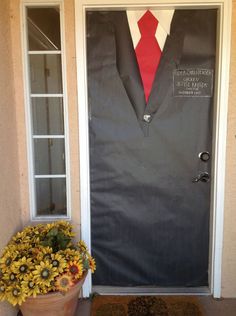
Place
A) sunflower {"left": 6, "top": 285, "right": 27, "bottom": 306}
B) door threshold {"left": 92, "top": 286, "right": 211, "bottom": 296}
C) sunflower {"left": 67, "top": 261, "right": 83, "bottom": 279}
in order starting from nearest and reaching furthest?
1. sunflower {"left": 6, "top": 285, "right": 27, "bottom": 306}
2. sunflower {"left": 67, "top": 261, "right": 83, "bottom": 279}
3. door threshold {"left": 92, "top": 286, "right": 211, "bottom": 296}

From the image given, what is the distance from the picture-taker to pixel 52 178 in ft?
7.61

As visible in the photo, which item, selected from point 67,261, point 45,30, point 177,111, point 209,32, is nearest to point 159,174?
point 177,111

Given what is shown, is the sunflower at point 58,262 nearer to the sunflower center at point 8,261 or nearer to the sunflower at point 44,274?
the sunflower at point 44,274

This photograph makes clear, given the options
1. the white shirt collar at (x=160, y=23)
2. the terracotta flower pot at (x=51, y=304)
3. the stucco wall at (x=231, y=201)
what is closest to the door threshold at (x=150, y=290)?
the stucco wall at (x=231, y=201)

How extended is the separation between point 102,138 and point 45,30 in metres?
0.86

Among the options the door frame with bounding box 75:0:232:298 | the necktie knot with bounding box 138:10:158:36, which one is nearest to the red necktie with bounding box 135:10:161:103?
the necktie knot with bounding box 138:10:158:36

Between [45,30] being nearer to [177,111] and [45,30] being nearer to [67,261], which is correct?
[177,111]

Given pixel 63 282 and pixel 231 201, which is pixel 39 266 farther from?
pixel 231 201

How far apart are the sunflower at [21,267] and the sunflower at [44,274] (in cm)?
5

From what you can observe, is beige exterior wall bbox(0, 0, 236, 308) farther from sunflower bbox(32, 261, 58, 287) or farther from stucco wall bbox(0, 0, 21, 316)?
sunflower bbox(32, 261, 58, 287)

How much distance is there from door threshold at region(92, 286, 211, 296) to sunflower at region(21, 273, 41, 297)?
80 cm

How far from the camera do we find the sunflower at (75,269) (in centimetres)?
185

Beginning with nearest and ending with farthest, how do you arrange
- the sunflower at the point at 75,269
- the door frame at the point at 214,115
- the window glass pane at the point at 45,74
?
the sunflower at the point at 75,269, the door frame at the point at 214,115, the window glass pane at the point at 45,74

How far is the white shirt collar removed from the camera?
217 cm
